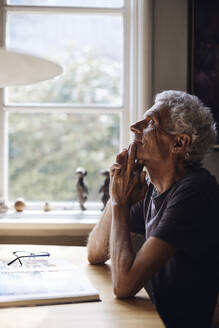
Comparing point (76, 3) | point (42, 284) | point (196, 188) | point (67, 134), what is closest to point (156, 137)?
point (196, 188)

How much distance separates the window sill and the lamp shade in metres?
0.91

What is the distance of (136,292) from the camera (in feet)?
3.81

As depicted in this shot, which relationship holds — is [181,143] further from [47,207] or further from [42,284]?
[47,207]

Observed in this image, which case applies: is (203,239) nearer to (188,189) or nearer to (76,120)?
(188,189)

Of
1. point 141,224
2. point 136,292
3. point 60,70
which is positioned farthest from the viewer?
point 141,224

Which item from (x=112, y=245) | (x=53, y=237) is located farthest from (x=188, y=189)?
(x=53, y=237)

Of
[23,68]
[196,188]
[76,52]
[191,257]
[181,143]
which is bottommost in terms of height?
[191,257]

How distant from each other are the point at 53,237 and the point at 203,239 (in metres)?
1.16

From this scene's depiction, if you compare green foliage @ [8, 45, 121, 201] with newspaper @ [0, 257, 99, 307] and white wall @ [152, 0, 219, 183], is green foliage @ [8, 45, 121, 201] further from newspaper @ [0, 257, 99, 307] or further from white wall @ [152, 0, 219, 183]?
newspaper @ [0, 257, 99, 307]

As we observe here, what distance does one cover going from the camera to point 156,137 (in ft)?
4.86

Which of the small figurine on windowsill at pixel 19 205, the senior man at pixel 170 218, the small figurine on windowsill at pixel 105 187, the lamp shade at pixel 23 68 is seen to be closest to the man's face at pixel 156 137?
the senior man at pixel 170 218

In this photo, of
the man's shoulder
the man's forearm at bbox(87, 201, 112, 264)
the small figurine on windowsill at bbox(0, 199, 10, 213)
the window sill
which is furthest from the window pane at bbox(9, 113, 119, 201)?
the man's shoulder

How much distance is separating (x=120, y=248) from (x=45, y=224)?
3.17ft

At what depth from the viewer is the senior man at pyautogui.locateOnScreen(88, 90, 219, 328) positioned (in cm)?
118
